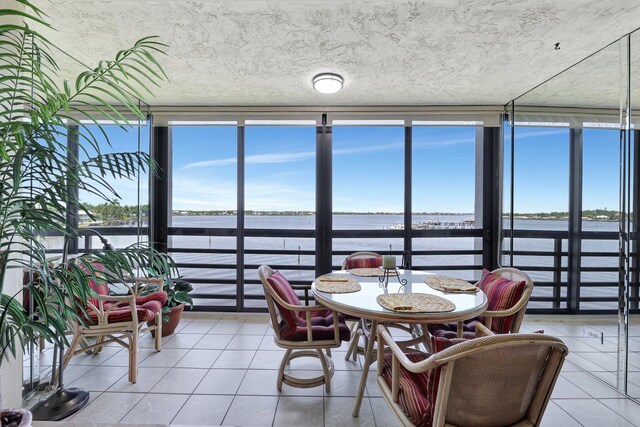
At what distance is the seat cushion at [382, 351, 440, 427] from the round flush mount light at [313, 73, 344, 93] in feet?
7.91

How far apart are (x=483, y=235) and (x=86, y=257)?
4.06 metres

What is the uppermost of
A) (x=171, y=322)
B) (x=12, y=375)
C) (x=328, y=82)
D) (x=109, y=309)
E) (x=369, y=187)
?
(x=328, y=82)

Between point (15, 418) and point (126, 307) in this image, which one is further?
point (126, 307)

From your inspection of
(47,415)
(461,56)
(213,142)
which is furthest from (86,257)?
(213,142)

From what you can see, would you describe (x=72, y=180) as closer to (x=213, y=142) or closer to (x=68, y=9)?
(x=68, y=9)

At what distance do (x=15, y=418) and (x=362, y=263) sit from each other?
261cm

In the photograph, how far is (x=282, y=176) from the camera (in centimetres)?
510

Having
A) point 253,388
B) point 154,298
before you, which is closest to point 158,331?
point 154,298

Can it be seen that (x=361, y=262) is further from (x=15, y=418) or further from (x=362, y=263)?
(x=15, y=418)

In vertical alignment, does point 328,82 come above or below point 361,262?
above

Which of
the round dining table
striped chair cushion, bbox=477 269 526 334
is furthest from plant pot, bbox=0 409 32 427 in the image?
striped chair cushion, bbox=477 269 526 334

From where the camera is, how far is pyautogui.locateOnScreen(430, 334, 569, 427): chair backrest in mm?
1109

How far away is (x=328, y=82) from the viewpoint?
285 centimetres

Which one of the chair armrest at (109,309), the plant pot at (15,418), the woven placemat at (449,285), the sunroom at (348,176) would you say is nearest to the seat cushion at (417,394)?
the sunroom at (348,176)
